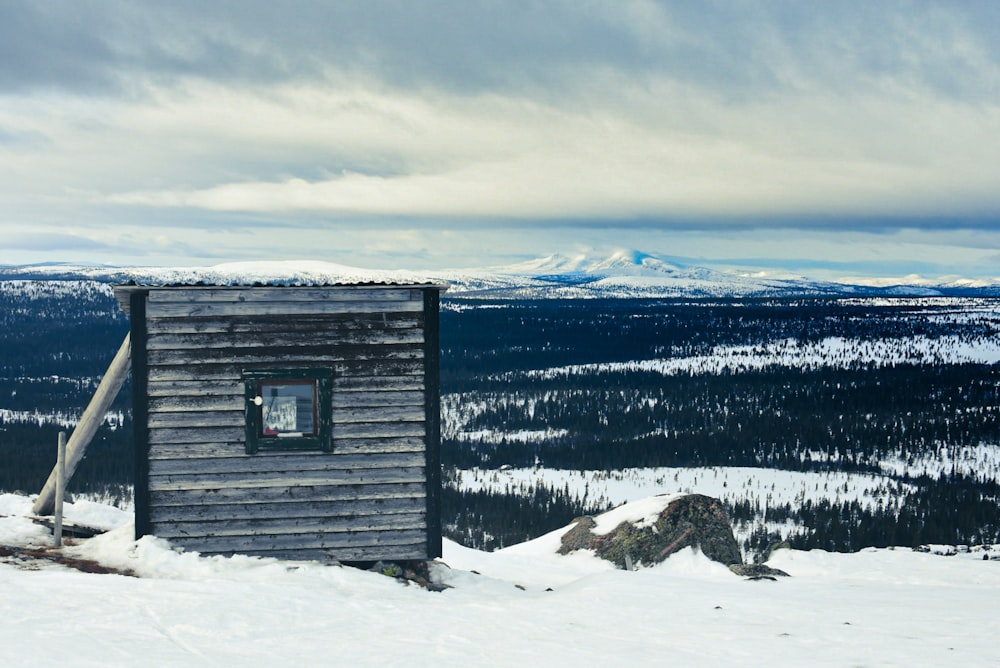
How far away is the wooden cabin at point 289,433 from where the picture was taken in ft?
43.4

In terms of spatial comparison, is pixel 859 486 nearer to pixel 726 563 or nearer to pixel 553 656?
pixel 726 563

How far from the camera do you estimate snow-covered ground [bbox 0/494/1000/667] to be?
880cm

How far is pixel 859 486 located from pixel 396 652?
3028 inches

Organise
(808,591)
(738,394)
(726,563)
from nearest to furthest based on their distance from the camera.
→ (808,591) → (726,563) → (738,394)

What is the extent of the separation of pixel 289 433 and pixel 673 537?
11.1 meters

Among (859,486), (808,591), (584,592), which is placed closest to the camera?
(584,592)

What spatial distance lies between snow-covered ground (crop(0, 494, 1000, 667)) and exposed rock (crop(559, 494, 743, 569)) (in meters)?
4.94

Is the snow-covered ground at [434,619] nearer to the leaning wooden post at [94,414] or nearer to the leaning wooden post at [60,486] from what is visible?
the leaning wooden post at [60,486]

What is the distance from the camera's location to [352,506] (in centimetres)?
1355

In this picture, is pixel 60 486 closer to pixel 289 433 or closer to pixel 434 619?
pixel 289 433

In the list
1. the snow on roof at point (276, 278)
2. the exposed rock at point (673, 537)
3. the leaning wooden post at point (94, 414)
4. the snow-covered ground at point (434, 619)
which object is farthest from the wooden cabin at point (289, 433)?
the exposed rock at point (673, 537)

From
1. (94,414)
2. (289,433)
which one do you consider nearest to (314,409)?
(289,433)

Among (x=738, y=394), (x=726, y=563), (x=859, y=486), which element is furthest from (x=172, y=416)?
(x=738, y=394)

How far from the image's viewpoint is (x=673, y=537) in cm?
2067
